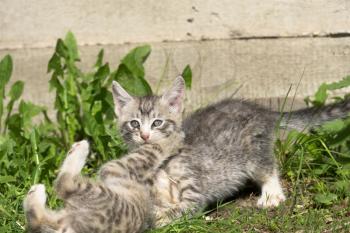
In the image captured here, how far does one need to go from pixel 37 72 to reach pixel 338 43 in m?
2.57

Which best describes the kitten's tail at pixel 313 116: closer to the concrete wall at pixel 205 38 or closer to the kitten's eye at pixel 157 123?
the concrete wall at pixel 205 38

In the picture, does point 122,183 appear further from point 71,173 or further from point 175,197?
point 175,197

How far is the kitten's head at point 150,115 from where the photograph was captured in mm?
5930

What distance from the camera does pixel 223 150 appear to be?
605 centimetres

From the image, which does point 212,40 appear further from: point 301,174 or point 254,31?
point 301,174

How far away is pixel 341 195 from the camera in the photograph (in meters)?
5.69

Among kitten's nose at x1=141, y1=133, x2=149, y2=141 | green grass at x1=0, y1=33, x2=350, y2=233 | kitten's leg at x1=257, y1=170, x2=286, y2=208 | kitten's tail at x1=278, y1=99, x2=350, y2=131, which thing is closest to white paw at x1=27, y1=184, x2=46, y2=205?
green grass at x1=0, y1=33, x2=350, y2=233

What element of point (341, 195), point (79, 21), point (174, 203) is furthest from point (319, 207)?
point (79, 21)

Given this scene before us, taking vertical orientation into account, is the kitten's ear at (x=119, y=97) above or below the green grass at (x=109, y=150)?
above

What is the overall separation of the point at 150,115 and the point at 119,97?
1.11 feet

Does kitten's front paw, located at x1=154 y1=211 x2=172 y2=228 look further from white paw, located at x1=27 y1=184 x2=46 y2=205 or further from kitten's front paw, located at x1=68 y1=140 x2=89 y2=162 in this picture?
white paw, located at x1=27 y1=184 x2=46 y2=205

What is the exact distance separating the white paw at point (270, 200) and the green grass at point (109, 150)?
66mm

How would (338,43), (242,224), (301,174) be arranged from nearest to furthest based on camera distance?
1. (242,224)
2. (301,174)
3. (338,43)

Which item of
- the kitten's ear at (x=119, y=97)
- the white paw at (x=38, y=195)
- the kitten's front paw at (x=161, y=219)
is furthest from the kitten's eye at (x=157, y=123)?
the white paw at (x=38, y=195)
